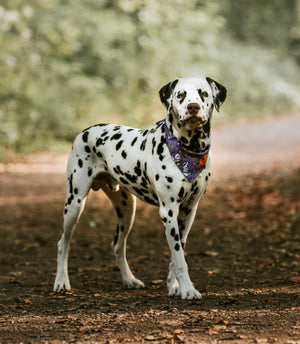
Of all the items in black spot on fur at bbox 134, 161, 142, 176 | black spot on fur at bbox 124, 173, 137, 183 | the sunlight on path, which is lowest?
black spot on fur at bbox 124, 173, 137, 183

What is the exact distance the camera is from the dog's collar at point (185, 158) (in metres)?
4.84

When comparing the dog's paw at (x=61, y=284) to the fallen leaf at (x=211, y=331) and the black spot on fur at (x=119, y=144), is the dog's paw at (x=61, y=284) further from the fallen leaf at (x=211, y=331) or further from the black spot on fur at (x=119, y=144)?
the fallen leaf at (x=211, y=331)

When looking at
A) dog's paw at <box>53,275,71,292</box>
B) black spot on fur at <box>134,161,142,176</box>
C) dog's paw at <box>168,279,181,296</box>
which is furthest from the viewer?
dog's paw at <box>53,275,71,292</box>

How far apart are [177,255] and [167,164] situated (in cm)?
80

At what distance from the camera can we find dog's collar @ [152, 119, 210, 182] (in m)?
4.84

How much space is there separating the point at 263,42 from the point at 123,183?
32.1m

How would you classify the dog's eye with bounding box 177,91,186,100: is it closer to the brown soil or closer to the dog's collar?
the dog's collar

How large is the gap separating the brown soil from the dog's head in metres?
1.59

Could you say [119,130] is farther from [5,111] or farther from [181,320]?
[5,111]

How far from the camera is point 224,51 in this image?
29750 mm

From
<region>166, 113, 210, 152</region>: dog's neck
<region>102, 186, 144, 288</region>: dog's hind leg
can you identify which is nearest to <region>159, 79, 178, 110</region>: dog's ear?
<region>166, 113, 210, 152</region>: dog's neck

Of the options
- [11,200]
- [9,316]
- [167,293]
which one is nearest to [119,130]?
[167,293]

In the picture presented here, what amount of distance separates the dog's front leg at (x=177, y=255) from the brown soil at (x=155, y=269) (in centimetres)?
12

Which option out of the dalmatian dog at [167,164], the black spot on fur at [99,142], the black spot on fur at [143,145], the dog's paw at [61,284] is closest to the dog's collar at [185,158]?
the dalmatian dog at [167,164]
